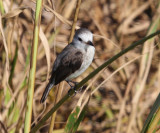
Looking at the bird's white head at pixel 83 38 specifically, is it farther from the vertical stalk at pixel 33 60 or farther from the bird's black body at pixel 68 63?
the vertical stalk at pixel 33 60

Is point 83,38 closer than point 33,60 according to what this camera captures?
No

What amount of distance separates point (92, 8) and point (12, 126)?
2.91 meters

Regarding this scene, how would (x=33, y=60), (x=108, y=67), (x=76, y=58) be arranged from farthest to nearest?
(x=108, y=67) < (x=76, y=58) < (x=33, y=60)

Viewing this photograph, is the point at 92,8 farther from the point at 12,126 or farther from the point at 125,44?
the point at 12,126

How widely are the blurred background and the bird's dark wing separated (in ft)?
0.60

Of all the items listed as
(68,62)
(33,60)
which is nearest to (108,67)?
(68,62)

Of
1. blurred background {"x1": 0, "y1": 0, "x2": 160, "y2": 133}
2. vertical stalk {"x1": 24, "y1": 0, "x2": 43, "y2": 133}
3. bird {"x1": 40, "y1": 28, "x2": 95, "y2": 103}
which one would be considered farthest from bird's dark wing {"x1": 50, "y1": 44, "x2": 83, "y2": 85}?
vertical stalk {"x1": 24, "y1": 0, "x2": 43, "y2": 133}

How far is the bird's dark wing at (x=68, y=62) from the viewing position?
2411mm

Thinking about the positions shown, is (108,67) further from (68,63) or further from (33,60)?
(33,60)

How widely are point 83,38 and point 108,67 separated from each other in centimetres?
167

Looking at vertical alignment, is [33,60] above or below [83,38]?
above

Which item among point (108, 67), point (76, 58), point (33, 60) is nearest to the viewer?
point (33, 60)

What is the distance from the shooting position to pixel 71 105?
4027mm

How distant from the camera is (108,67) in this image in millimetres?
4086
